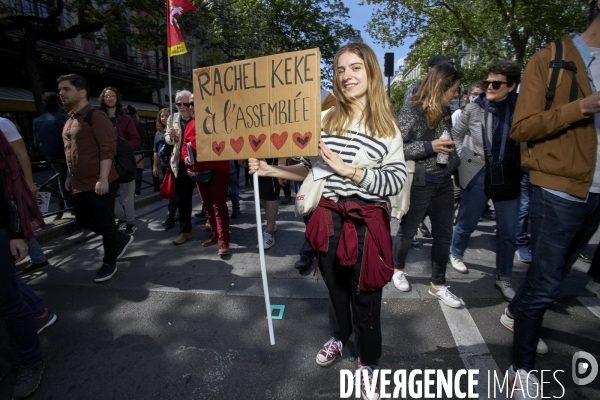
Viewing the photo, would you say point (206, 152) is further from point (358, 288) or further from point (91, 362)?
point (91, 362)

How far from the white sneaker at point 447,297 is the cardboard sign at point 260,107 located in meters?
2.10

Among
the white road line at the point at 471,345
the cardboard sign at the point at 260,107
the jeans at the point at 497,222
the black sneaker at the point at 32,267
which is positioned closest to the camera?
the cardboard sign at the point at 260,107

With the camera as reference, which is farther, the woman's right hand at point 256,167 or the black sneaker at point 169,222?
the black sneaker at point 169,222

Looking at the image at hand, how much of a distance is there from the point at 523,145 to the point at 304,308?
2135 millimetres

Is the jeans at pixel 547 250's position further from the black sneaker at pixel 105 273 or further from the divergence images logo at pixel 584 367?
the black sneaker at pixel 105 273

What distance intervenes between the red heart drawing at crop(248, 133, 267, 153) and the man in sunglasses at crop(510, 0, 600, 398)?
57.2 inches

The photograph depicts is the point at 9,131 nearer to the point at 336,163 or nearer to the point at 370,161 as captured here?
the point at 336,163

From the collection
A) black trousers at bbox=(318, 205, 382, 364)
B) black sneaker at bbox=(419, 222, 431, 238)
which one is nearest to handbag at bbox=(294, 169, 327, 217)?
black trousers at bbox=(318, 205, 382, 364)

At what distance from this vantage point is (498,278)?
3.26 m

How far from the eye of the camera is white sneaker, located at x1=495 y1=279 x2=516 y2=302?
10.1 ft

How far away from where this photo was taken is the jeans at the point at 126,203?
17.4ft

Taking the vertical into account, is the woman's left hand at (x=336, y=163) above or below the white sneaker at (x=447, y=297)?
above

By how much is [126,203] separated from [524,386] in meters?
5.45

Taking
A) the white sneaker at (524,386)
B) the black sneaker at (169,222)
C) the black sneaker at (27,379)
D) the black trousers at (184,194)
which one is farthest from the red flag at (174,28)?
the white sneaker at (524,386)
